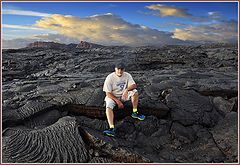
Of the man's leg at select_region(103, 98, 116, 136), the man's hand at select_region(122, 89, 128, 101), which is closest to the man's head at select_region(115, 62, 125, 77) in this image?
the man's hand at select_region(122, 89, 128, 101)

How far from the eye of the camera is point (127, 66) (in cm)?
1070

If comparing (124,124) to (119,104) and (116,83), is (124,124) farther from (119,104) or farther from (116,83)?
(116,83)

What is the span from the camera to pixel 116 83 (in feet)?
17.5

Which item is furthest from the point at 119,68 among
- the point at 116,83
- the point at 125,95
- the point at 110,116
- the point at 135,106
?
the point at 110,116

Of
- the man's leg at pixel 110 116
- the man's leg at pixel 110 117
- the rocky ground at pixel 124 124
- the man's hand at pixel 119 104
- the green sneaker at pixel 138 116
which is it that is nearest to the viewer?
the rocky ground at pixel 124 124

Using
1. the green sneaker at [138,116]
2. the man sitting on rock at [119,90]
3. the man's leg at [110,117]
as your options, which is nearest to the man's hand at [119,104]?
the man sitting on rock at [119,90]

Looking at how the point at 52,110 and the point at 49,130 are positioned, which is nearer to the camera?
the point at 49,130

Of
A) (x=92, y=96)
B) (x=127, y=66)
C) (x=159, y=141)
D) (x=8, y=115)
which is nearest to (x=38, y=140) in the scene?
(x=8, y=115)

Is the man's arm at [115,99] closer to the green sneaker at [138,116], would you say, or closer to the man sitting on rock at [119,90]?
the man sitting on rock at [119,90]

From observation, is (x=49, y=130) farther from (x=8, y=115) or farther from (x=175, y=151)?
(x=175, y=151)

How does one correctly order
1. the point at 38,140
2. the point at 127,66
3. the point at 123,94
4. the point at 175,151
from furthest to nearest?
1. the point at 127,66
2. the point at 123,94
3. the point at 175,151
4. the point at 38,140

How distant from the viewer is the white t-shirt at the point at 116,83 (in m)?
5.27

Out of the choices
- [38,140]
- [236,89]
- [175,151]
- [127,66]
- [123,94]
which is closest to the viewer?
[38,140]

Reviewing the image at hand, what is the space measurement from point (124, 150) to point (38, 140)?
148 centimetres
